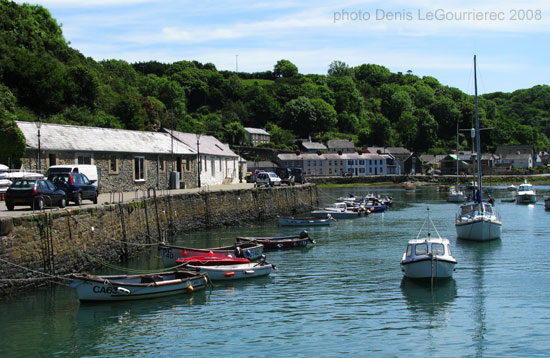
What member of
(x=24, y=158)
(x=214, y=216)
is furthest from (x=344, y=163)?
(x=24, y=158)

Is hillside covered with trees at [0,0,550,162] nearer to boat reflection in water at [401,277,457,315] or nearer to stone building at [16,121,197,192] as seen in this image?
stone building at [16,121,197,192]

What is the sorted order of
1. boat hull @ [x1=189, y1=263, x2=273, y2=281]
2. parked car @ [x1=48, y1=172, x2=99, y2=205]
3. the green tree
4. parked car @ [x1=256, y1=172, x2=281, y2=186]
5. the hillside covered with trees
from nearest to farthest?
boat hull @ [x1=189, y1=263, x2=273, y2=281] → parked car @ [x1=48, y1=172, x2=99, y2=205] → parked car @ [x1=256, y1=172, x2=281, y2=186] → the hillside covered with trees → the green tree

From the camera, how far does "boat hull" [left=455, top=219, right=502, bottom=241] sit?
39.3 m

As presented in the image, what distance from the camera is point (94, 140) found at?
45.1 m

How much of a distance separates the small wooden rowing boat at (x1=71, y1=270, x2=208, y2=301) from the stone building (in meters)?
16.4

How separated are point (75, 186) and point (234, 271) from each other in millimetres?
10612

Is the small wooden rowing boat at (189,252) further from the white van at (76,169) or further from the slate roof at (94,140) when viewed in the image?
the slate roof at (94,140)

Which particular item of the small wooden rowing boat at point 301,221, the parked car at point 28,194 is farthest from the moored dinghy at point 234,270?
the small wooden rowing boat at point 301,221

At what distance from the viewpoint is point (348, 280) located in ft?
88.5

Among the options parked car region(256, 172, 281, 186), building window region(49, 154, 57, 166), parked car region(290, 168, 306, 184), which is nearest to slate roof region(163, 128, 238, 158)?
parked car region(256, 172, 281, 186)

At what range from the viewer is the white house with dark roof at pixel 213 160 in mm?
58594

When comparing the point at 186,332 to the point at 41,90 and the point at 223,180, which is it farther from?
the point at 41,90

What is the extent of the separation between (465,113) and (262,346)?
194602 millimetres

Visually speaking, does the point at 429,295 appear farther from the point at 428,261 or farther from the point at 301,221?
the point at 301,221
